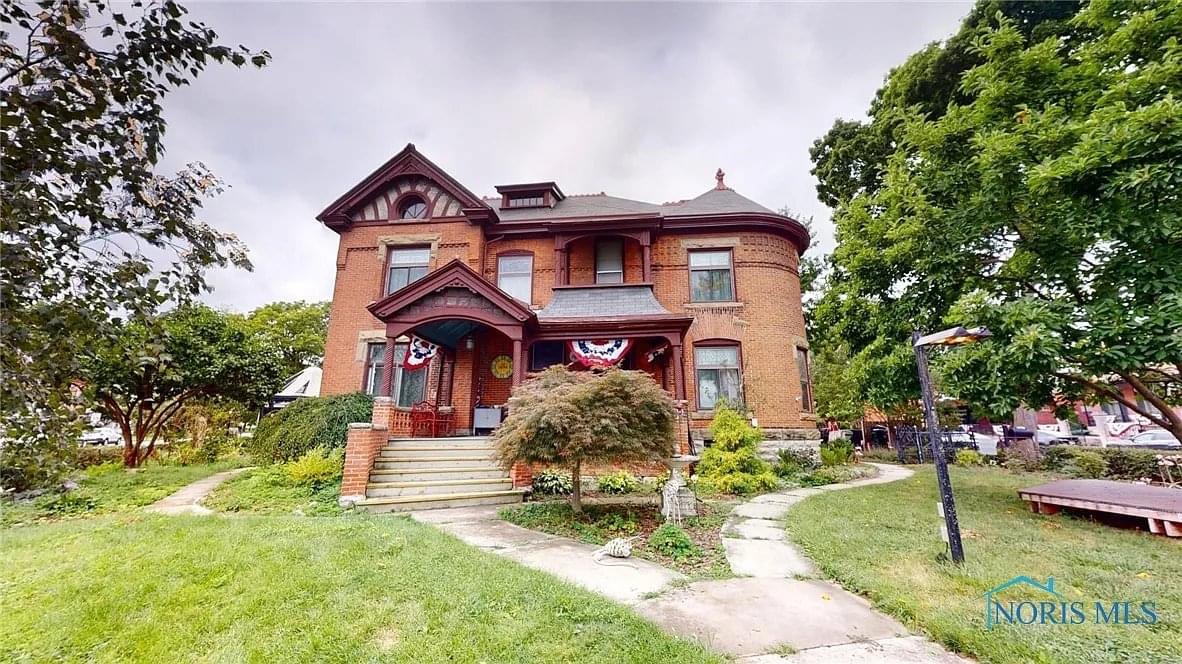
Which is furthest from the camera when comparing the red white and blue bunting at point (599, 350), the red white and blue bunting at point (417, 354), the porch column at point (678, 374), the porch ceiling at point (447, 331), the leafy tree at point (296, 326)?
the leafy tree at point (296, 326)

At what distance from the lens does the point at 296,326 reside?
105 feet

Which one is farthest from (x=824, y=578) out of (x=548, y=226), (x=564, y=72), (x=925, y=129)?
(x=548, y=226)

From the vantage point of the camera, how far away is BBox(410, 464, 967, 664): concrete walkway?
3.12m

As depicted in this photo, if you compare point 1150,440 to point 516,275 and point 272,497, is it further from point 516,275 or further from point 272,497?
point 272,497

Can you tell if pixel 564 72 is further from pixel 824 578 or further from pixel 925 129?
pixel 824 578

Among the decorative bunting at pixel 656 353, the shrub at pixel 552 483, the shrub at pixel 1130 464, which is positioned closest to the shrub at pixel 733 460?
the decorative bunting at pixel 656 353

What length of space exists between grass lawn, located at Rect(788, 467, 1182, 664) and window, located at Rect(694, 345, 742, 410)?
4.50m

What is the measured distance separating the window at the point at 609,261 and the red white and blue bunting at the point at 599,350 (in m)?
3.12

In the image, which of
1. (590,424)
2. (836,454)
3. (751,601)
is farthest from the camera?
(836,454)

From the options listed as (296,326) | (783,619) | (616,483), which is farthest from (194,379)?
(296,326)

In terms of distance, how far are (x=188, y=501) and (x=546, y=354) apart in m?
7.86

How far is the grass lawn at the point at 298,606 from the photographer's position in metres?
3.04

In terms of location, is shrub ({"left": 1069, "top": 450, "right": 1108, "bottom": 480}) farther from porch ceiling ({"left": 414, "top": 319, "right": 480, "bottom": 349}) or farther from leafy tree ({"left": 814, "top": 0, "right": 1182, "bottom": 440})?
porch ceiling ({"left": 414, "top": 319, "right": 480, "bottom": 349})

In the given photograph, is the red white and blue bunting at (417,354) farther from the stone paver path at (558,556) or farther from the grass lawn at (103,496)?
the grass lawn at (103,496)
